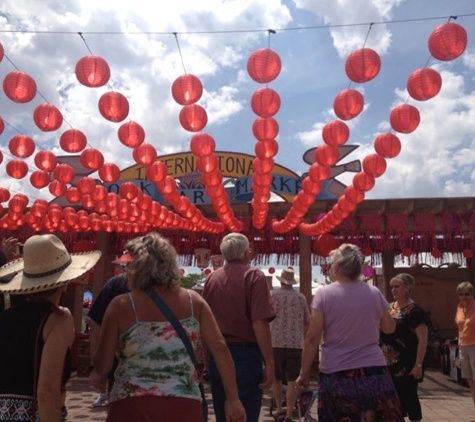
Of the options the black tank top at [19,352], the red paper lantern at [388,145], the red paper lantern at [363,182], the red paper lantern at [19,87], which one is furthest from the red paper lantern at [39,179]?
the black tank top at [19,352]

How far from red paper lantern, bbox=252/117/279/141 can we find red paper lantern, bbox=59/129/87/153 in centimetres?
228

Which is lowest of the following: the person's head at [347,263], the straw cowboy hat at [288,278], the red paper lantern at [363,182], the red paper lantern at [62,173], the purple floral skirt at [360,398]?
the purple floral skirt at [360,398]

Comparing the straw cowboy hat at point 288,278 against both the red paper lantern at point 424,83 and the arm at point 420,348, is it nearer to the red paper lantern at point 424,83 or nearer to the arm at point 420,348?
the arm at point 420,348

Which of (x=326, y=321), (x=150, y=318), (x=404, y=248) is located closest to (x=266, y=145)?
(x=326, y=321)

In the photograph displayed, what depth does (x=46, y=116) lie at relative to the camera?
604 cm

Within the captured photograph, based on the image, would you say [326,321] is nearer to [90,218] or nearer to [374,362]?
[374,362]

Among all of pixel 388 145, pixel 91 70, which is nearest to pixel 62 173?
pixel 91 70

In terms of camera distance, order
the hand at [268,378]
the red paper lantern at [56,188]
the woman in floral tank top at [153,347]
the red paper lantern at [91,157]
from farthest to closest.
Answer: the red paper lantern at [56,188], the red paper lantern at [91,157], the hand at [268,378], the woman in floral tank top at [153,347]

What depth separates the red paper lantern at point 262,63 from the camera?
5109 millimetres

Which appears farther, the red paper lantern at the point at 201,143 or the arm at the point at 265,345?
the red paper lantern at the point at 201,143

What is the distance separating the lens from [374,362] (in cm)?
316

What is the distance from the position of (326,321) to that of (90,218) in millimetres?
9266

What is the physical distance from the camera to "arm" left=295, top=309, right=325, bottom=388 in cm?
328

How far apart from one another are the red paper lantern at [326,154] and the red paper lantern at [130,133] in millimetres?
2314
